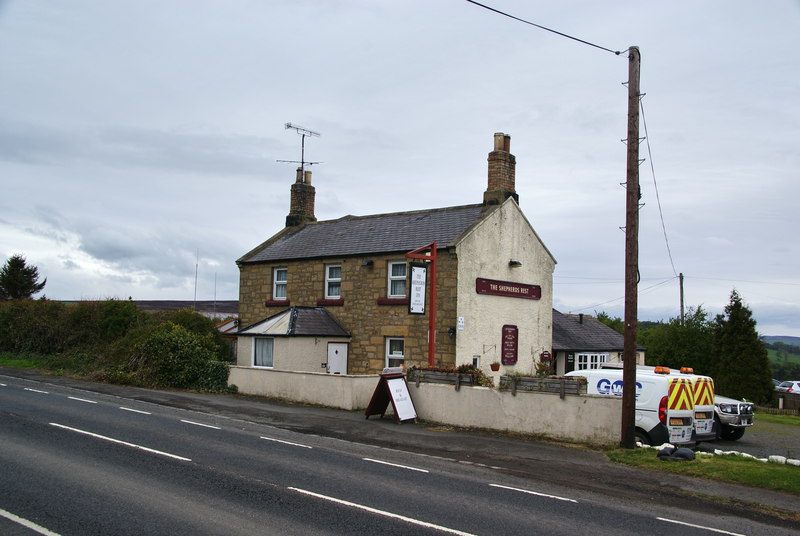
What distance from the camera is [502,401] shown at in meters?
16.2

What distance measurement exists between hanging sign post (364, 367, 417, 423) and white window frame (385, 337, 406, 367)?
5.98m

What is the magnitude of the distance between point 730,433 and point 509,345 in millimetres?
8440

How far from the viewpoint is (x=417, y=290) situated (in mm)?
19422

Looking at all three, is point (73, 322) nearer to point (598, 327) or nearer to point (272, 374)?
point (272, 374)

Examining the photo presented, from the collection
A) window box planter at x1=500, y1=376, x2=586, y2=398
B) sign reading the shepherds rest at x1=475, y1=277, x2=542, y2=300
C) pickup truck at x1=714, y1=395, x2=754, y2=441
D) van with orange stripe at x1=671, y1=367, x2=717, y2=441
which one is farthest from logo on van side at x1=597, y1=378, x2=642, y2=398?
sign reading the shepherds rest at x1=475, y1=277, x2=542, y2=300

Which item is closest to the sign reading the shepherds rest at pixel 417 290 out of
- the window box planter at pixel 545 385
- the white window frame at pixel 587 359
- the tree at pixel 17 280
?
the window box planter at pixel 545 385

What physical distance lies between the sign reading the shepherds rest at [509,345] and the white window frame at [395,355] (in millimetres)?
3628

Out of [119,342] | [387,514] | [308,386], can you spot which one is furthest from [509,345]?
[387,514]

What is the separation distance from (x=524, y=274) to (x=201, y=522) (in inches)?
766

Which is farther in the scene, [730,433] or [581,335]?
[581,335]

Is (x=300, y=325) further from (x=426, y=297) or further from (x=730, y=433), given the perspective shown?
(x=730, y=433)

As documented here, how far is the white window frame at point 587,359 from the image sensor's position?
30822 millimetres

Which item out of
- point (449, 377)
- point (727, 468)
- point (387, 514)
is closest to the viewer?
point (387, 514)

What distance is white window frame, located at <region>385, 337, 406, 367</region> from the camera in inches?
946
